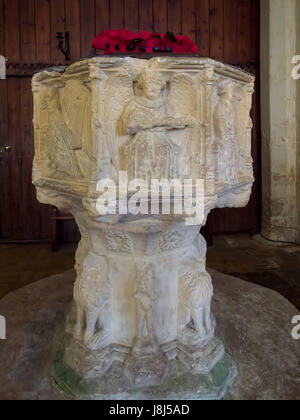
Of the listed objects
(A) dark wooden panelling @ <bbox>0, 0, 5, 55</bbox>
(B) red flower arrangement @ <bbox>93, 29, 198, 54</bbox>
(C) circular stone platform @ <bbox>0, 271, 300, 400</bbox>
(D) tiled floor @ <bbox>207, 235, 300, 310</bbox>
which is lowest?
(C) circular stone platform @ <bbox>0, 271, 300, 400</bbox>

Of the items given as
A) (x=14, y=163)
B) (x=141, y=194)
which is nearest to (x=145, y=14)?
(x=14, y=163)

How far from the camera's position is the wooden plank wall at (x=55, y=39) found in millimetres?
5191

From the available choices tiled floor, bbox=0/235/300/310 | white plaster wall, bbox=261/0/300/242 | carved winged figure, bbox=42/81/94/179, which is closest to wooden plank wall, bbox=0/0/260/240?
white plaster wall, bbox=261/0/300/242

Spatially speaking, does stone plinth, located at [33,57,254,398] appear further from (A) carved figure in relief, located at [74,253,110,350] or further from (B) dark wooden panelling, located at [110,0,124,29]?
(B) dark wooden panelling, located at [110,0,124,29]

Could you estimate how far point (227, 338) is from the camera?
2.56 metres

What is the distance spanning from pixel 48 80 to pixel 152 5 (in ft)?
12.4

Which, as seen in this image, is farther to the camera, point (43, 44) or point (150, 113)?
point (43, 44)

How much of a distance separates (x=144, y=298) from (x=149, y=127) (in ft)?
3.14

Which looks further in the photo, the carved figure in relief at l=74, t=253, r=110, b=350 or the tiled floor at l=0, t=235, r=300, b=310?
the tiled floor at l=0, t=235, r=300, b=310

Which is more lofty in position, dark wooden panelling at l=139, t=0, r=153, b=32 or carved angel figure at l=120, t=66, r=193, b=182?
dark wooden panelling at l=139, t=0, r=153, b=32

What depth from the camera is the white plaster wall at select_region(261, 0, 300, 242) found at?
4.92 m

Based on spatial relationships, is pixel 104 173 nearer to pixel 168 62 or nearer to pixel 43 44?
pixel 168 62
